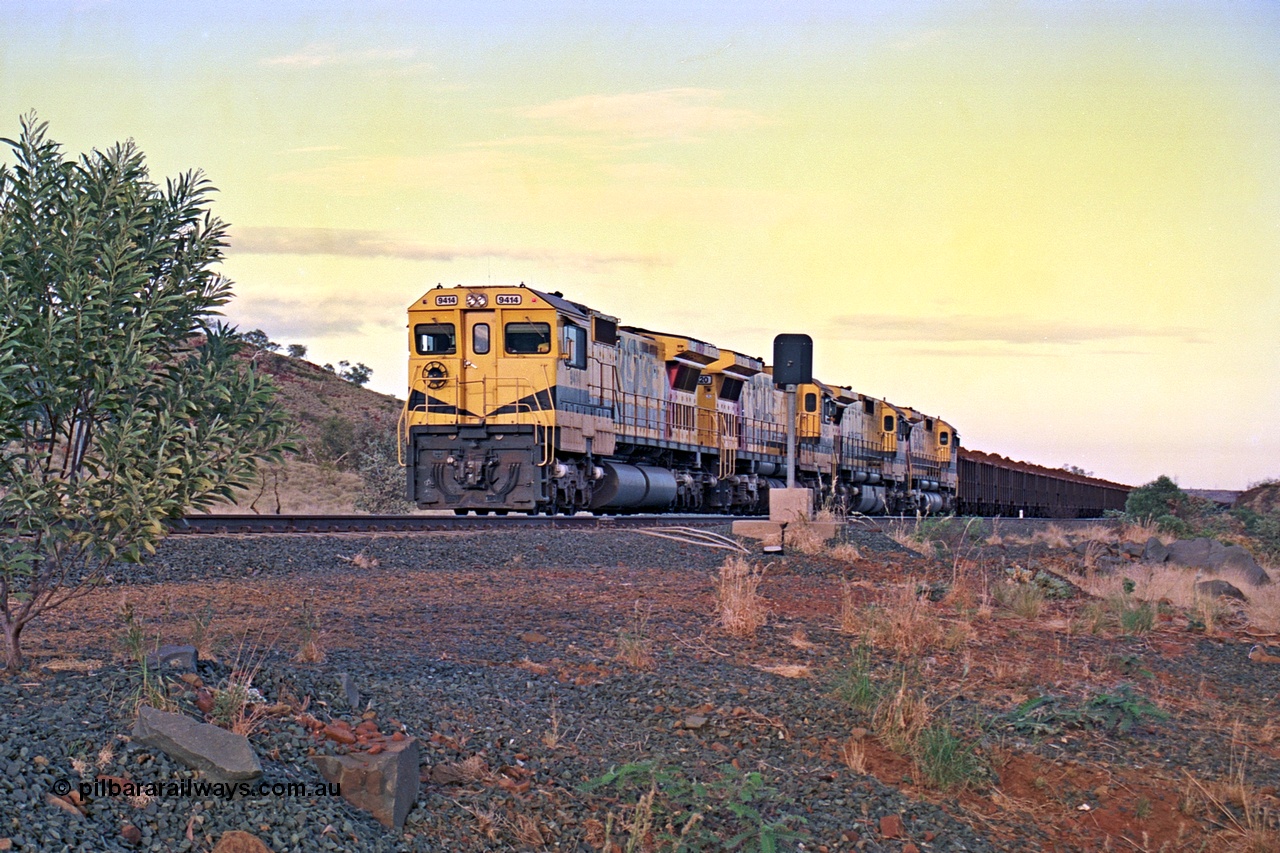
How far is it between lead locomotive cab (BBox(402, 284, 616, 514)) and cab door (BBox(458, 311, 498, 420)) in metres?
0.02

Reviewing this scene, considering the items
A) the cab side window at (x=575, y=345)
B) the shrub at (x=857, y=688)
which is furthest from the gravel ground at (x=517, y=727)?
the cab side window at (x=575, y=345)

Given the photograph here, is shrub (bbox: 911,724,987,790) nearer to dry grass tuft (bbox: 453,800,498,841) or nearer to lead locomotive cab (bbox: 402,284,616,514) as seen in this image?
dry grass tuft (bbox: 453,800,498,841)

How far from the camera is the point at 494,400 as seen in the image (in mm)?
22047

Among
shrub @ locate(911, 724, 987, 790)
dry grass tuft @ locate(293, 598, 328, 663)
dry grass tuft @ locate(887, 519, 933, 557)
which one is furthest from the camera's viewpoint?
dry grass tuft @ locate(887, 519, 933, 557)

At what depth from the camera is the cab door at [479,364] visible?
2208cm

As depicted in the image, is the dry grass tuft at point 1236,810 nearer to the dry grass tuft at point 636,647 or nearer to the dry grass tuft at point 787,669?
the dry grass tuft at point 787,669

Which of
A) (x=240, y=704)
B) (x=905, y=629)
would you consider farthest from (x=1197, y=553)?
(x=240, y=704)

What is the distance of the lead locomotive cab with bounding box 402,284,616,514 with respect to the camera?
21.6 meters

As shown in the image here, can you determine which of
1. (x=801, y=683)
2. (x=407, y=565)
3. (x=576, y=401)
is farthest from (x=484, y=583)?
(x=576, y=401)

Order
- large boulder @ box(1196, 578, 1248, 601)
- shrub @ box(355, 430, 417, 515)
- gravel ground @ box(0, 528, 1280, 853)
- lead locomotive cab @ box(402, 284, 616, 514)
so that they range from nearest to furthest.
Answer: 1. gravel ground @ box(0, 528, 1280, 853)
2. large boulder @ box(1196, 578, 1248, 601)
3. lead locomotive cab @ box(402, 284, 616, 514)
4. shrub @ box(355, 430, 417, 515)

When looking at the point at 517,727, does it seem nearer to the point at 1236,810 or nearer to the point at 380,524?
the point at 1236,810

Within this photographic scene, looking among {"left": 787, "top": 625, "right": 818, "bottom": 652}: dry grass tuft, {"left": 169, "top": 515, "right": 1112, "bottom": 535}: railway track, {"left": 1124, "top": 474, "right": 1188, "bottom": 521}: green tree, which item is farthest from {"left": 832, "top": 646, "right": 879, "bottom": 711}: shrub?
{"left": 1124, "top": 474, "right": 1188, "bottom": 521}: green tree

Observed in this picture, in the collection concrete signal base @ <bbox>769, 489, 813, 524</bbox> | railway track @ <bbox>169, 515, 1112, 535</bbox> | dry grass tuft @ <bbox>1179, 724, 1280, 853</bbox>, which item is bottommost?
dry grass tuft @ <bbox>1179, 724, 1280, 853</bbox>

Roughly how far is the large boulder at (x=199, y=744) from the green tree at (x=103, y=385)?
4.63ft
